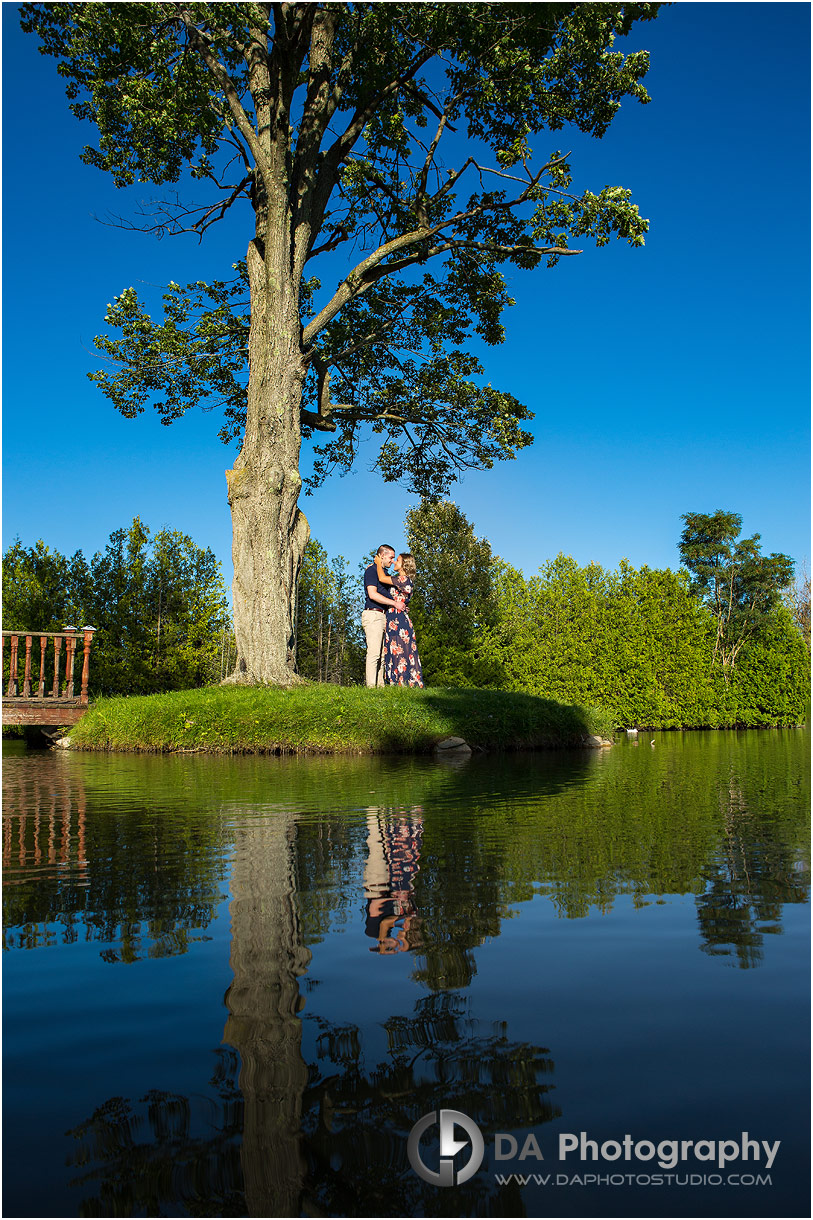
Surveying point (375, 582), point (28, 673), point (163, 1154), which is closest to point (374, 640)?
point (375, 582)

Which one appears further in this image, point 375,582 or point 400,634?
point 400,634

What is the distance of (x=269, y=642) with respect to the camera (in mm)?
12430

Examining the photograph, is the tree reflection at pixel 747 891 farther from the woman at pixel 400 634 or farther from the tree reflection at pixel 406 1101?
the woman at pixel 400 634

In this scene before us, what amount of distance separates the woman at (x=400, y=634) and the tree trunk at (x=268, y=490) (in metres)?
1.86

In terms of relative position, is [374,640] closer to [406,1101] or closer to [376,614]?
[376,614]

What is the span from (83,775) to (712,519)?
114ft

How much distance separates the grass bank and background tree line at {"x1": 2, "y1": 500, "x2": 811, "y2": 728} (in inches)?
286

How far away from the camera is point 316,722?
402 inches

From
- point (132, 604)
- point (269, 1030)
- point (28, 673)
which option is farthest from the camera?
point (132, 604)

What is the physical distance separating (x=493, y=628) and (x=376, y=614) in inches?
376

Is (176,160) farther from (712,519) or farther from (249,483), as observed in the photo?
(712,519)

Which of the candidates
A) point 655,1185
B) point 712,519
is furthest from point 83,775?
point 712,519

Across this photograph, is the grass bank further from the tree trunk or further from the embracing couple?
the embracing couple

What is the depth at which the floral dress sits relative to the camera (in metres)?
13.8
